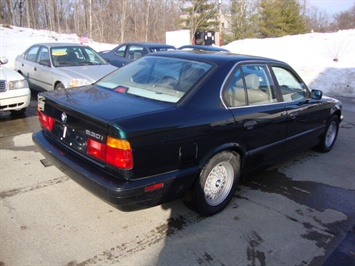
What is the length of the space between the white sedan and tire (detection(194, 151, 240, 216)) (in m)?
4.46

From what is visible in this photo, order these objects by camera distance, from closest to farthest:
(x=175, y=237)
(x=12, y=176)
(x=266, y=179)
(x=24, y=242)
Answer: (x=24, y=242) → (x=175, y=237) → (x=12, y=176) → (x=266, y=179)

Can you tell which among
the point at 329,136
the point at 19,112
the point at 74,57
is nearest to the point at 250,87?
the point at 329,136

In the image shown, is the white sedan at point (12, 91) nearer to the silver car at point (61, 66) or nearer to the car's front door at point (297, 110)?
the silver car at point (61, 66)

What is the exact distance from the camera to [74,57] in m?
7.59

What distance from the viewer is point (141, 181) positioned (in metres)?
2.49

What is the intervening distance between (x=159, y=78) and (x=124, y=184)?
4.37ft

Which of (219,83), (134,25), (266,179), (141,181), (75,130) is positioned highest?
(134,25)

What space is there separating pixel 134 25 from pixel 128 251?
3326cm

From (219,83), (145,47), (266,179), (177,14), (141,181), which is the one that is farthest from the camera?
(177,14)

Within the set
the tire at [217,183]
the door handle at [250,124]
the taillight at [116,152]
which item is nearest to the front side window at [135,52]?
the door handle at [250,124]

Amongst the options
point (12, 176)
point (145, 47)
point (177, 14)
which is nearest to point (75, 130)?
point (12, 176)

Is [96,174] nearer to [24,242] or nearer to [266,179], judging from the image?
[24,242]

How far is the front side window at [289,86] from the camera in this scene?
3.98 meters

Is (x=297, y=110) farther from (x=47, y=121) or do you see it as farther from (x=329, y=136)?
(x=47, y=121)
